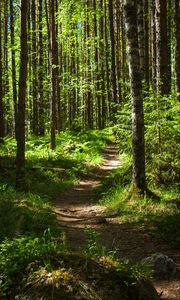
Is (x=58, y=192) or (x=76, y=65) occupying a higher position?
(x=76, y=65)

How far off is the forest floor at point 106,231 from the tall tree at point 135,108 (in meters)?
1.17

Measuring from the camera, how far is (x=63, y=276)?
452cm

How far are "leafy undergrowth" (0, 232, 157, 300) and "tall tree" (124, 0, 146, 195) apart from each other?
487 centimetres

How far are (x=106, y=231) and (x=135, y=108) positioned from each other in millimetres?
2992

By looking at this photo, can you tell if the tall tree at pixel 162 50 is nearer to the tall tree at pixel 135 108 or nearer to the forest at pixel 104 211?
the forest at pixel 104 211

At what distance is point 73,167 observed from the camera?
650 inches

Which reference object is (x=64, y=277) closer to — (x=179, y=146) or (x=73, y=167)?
(x=179, y=146)

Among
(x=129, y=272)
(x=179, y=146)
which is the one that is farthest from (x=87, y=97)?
(x=129, y=272)

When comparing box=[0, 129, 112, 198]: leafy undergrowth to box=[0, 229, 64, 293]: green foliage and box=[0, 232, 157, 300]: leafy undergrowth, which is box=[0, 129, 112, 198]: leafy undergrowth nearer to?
box=[0, 229, 64, 293]: green foliage

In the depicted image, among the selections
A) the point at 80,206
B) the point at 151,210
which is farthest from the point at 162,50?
the point at 151,210

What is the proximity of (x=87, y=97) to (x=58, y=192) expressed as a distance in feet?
66.8

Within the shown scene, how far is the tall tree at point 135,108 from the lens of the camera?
9984 millimetres

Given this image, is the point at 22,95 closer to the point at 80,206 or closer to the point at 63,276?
the point at 80,206

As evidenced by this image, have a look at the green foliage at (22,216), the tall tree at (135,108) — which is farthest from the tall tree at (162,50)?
the green foliage at (22,216)
